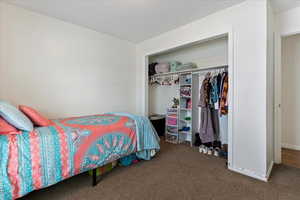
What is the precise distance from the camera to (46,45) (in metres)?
2.40

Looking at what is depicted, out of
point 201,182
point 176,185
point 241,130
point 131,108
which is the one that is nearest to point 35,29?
point 131,108

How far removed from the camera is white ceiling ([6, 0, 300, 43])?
2.07 m

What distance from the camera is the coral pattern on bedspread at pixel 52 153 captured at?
117 centimetres

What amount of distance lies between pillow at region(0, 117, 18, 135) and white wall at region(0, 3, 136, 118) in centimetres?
104

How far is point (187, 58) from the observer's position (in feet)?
12.2

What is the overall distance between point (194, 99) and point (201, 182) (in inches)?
71.2

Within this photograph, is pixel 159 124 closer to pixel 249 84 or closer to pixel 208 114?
pixel 208 114

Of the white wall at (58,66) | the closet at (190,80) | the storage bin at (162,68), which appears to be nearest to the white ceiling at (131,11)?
the white wall at (58,66)

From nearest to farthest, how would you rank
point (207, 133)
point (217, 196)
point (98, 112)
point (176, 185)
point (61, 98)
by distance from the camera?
point (217, 196), point (176, 185), point (61, 98), point (207, 133), point (98, 112)

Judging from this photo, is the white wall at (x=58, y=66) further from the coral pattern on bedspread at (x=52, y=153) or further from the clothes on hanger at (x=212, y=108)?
the clothes on hanger at (x=212, y=108)

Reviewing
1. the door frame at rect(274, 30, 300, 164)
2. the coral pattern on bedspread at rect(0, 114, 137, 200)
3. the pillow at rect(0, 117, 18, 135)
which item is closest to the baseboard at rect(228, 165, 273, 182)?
the door frame at rect(274, 30, 300, 164)

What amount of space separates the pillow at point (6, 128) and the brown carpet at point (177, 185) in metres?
0.78

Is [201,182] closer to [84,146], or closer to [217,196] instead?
[217,196]

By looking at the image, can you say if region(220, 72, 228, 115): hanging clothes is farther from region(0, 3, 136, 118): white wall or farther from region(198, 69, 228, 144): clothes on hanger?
region(0, 3, 136, 118): white wall
